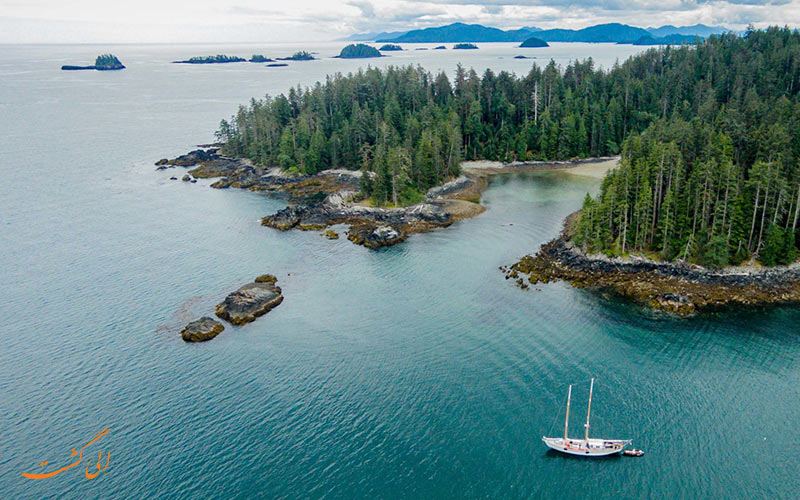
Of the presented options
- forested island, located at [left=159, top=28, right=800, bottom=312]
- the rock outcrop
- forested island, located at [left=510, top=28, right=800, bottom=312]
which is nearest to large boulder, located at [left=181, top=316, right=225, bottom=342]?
the rock outcrop

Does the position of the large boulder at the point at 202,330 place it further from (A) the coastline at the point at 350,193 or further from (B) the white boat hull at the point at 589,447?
(B) the white boat hull at the point at 589,447

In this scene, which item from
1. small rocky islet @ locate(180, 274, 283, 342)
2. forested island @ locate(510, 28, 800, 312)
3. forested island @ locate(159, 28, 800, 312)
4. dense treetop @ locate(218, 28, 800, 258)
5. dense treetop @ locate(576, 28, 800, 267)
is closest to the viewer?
small rocky islet @ locate(180, 274, 283, 342)

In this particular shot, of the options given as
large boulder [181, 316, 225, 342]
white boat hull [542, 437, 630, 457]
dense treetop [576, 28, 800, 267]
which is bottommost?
white boat hull [542, 437, 630, 457]

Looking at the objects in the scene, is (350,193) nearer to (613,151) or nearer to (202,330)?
(202,330)

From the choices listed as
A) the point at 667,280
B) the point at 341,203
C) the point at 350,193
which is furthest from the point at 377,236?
the point at 667,280

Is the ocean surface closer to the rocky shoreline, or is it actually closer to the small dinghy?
the small dinghy

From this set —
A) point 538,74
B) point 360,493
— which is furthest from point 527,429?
point 538,74

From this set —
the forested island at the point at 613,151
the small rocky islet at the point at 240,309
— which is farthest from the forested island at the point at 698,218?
the small rocky islet at the point at 240,309
